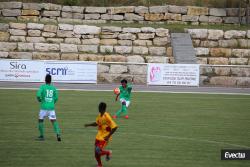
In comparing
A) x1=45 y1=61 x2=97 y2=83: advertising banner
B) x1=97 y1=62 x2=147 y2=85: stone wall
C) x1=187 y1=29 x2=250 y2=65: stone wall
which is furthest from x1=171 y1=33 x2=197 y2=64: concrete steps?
x1=45 y1=61 x2=97 y2=83: advertising banner

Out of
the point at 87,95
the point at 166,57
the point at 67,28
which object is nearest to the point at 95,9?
the point at 67,28

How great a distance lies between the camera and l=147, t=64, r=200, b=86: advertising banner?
38.0 m

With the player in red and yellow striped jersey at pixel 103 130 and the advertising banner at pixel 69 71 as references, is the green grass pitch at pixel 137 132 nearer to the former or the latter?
the player in red and yellow striped jersey at pixel 103 130

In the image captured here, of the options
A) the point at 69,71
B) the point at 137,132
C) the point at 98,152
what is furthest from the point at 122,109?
the point at 69,71

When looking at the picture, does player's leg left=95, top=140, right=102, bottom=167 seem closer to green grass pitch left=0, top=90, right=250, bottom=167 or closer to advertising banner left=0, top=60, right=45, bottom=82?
green grass pitch left=0, top=90, right=250, bottom=167

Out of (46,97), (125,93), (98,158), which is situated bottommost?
(98,158)

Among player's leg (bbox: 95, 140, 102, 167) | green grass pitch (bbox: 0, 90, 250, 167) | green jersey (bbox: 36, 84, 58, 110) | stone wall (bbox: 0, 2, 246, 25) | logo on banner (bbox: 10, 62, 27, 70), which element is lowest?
green grass pitch (bbox: 0, 90, 250, 167)

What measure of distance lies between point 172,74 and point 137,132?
18538mm

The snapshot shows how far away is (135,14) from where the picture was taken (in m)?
48.6

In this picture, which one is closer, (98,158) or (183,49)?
(98,158)

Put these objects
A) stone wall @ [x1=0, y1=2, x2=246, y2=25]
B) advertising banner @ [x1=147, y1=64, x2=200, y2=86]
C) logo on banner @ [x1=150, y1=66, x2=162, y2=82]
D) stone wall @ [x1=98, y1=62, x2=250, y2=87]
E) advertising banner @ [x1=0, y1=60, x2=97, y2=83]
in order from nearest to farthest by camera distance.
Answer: advertising banner @ [x1=0, y1=60, x2=97, y2=83]
advertising banner @ [x1=147, y1=64, x2=200, y2=86]
logo on banner @ [x1=150, y1=66, x2=162, y2=82]
stone wall @ [x1=98, y1=62, x2=250, y2=87]
stone wall @ [x1=0, y1=2, x2=246, y2=25]

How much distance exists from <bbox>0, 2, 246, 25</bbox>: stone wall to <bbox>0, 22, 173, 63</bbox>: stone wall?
3378mm

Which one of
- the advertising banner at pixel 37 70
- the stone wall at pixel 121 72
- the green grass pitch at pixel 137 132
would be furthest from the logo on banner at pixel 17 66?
the green grass pitch at pixel 137 132

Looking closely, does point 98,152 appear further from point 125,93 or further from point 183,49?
point 183,49
